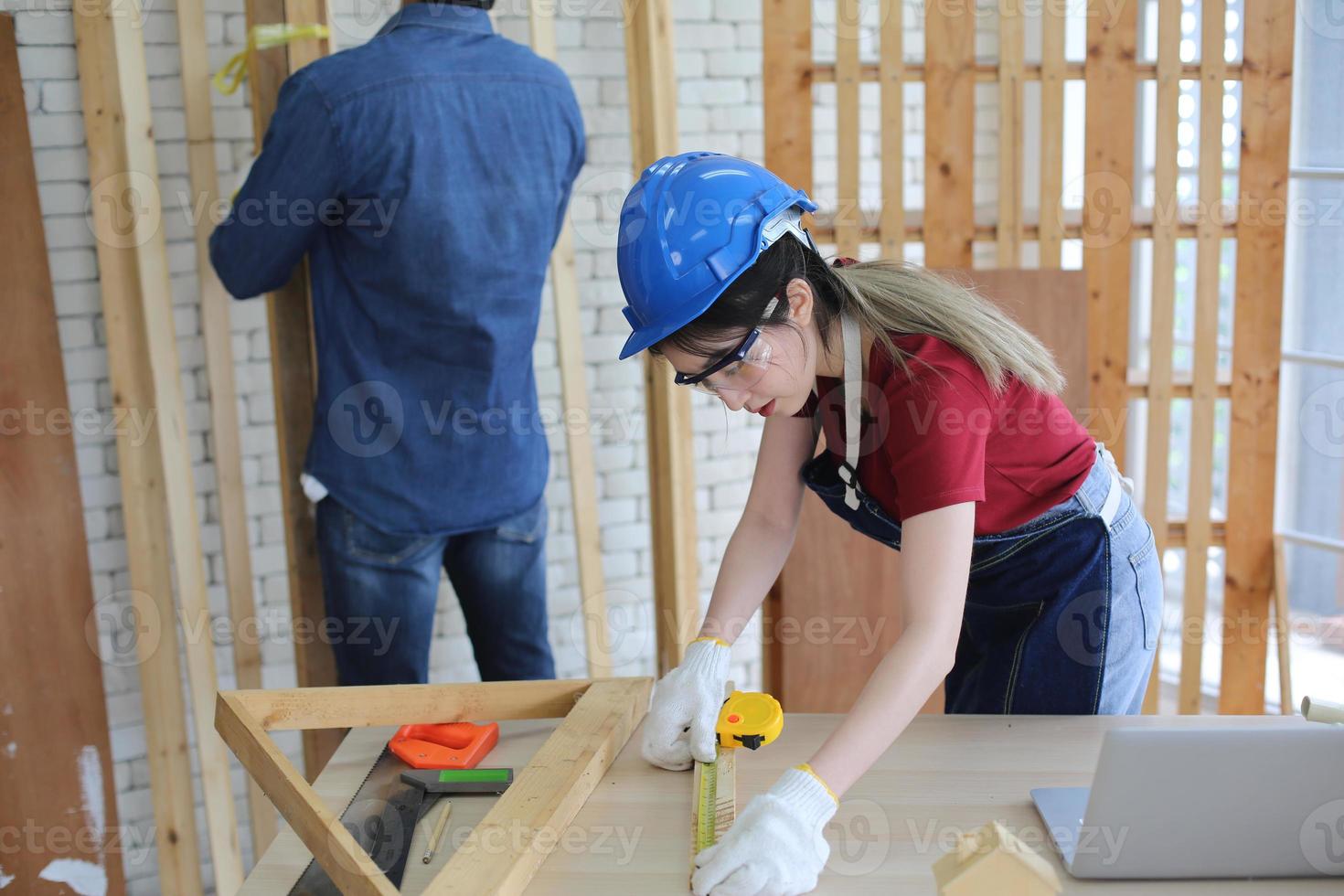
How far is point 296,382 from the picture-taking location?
2.55 m

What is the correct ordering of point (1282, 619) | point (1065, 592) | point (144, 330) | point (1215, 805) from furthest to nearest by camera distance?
point (1282, 619), point (144, 330), point (1065, 592), point (1215, 805)

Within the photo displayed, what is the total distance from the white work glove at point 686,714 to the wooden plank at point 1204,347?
1.70 m

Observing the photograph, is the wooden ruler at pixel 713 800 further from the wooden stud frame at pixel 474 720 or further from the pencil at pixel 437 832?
the pencil at pixel 437 832

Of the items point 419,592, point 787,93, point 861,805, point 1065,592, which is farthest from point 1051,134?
point 861,805

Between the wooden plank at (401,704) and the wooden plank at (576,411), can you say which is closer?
the wooden plank at (401,704)

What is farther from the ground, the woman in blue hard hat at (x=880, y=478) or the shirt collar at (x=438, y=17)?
the shirt collar at (x=438, y=17)

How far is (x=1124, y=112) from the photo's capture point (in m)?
2.72

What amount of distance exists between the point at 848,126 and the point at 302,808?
6.51ft

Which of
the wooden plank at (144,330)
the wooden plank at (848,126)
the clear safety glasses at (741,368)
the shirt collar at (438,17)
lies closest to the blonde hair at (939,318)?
the clear safety glasses at (741,368)

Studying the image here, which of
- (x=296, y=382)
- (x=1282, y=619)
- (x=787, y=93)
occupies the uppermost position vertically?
(x=787, y=93)

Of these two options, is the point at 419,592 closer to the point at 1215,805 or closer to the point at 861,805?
the point at 861,805

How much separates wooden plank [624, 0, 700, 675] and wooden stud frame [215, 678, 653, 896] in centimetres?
108

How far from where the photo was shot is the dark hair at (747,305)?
1.45m

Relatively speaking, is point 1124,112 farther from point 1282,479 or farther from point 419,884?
point 419,884
